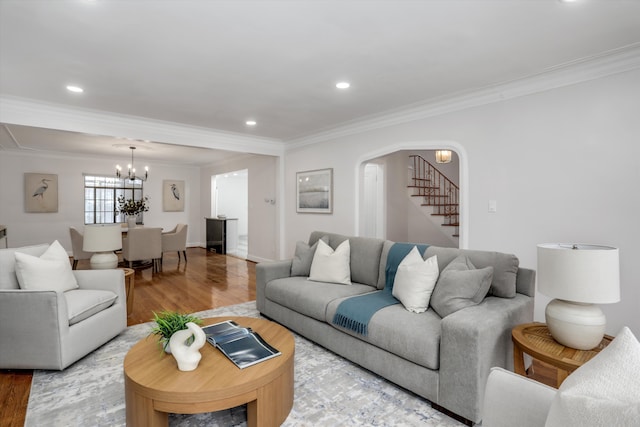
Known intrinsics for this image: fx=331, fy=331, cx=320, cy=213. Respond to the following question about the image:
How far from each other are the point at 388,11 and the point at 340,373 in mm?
2528

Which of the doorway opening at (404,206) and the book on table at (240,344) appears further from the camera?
the doorway opening at (404,206)

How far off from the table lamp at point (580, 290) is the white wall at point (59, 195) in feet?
30.2

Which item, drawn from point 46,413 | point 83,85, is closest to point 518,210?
point 46,413

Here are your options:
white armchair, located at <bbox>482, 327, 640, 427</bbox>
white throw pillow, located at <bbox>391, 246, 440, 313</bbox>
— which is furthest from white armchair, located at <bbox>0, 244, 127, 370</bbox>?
white armchair, located at <bbox>482, 327, 640, 427</bbox>

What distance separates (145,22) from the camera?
2.23 metres

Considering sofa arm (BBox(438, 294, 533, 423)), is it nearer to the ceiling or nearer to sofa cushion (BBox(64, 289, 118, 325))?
the ceiling

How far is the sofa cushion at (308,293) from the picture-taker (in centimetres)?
283

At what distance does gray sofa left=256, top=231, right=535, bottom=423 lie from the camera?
6.10 feet

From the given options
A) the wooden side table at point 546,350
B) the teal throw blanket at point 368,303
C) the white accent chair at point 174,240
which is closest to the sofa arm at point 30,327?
the teal throw blanket at point 368,303

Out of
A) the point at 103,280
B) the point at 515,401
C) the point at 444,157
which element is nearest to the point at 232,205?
the point at 444,157

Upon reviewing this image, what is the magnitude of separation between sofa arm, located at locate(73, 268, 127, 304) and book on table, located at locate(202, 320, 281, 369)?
138 centimetres

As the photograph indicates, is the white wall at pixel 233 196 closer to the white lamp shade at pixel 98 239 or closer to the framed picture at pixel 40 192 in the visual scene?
the framed picture at pixel 40 192

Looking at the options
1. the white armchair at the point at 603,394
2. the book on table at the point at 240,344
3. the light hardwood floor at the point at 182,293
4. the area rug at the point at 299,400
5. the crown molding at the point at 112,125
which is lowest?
the area rug at the point at 299,400

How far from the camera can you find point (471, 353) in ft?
5.98
